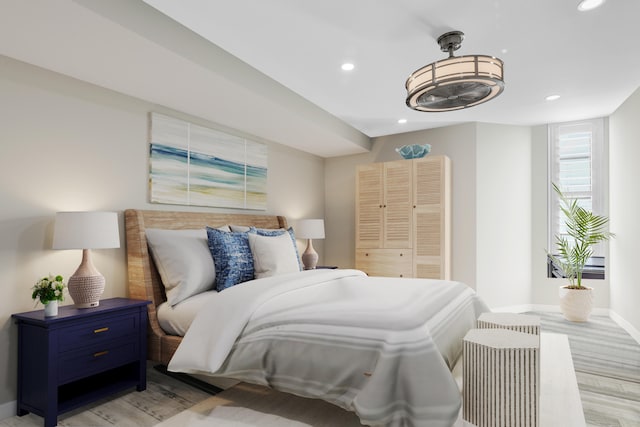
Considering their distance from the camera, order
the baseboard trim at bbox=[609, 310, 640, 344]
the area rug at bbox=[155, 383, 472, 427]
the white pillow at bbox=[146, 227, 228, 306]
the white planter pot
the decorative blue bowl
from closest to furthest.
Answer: the area rug at bbox=[155, 383, 472, 427] < the white planter pot < the white pillow at bbox=[146, 227, 228, 306] < the baseboard trim at bbox=[609, 310, 640, 344] < the decorative blue bowl

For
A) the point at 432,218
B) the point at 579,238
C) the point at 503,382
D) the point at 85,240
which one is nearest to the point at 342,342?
the point at 503,382

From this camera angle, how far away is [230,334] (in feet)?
6.83

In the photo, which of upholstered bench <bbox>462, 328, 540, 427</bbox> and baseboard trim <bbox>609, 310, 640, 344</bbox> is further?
baseboard trim <bbox>609, 310, 640, 344</bbox>

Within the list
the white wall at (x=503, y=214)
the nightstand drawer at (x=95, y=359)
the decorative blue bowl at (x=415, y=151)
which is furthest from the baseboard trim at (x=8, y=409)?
the white wall at (x=503, y=214)

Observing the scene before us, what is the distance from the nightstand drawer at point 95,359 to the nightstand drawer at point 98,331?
4cm

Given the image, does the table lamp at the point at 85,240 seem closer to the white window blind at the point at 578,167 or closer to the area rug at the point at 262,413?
the area rug at the point at 262,413

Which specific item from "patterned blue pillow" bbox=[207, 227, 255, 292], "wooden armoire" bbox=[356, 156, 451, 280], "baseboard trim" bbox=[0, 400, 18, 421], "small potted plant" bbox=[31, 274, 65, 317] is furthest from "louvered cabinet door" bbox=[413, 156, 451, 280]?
"baseboard trim" bbox=[0, 400, 18, 421]

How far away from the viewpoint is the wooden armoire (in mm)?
4625

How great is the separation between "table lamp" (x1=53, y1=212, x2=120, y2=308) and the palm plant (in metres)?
4.73

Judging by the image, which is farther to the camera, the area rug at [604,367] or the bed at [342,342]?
the area rug at [604,367]

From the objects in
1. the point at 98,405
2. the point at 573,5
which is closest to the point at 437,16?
the point at 573,5

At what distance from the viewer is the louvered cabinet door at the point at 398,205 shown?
15.8ft

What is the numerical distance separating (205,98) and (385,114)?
2.15 metres

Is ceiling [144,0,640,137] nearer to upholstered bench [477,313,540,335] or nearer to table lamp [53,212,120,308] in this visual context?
table lamp [53,212,120,308]
